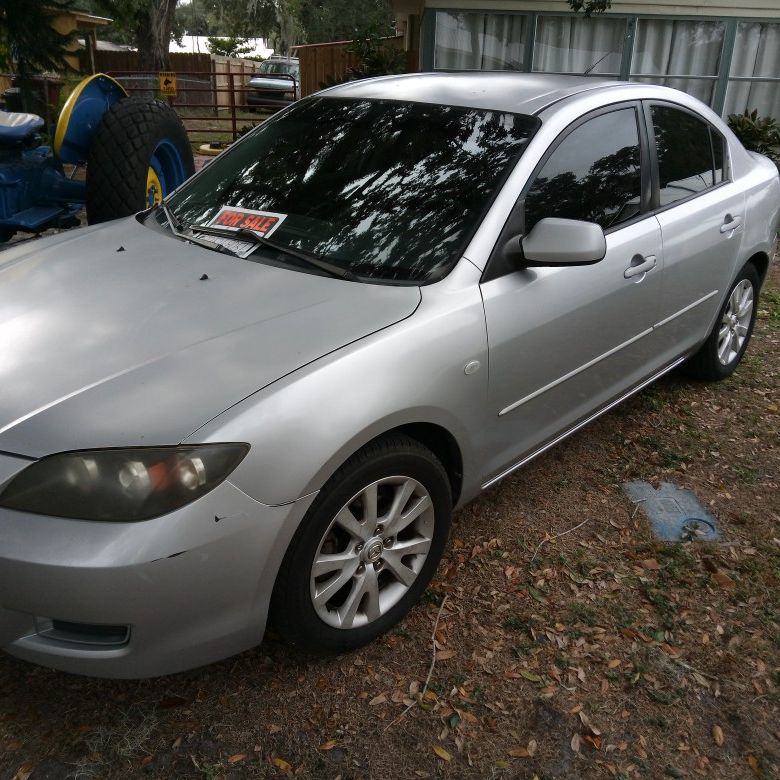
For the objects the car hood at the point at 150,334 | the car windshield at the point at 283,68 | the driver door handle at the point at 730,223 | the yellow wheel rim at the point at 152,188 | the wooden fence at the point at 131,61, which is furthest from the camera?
the wooden fence at the point at 131,61

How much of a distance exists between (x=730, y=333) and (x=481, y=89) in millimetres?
2288

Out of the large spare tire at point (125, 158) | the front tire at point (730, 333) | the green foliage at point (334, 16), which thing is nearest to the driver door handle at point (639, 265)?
the front tire at point (730, 333)

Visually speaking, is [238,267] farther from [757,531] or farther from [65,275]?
[757,531]

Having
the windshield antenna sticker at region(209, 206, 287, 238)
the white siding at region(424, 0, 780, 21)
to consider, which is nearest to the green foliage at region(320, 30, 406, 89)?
the white siding at region(424, 0, 780, 21)

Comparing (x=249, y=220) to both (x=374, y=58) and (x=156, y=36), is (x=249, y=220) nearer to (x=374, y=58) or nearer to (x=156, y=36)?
(x=374, y=58)

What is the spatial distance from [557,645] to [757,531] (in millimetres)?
1247

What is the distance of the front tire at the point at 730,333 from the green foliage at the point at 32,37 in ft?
21.9

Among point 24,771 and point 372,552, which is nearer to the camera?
point 24,771

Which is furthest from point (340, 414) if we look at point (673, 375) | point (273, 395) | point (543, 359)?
point (673, 375)

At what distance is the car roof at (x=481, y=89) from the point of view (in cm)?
316

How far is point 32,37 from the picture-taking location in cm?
785

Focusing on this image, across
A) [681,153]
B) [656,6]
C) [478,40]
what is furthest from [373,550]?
[656,6]

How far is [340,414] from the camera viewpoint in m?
2.19

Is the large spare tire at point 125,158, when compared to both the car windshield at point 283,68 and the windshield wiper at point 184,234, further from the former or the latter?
the car windshield at point 283,68
